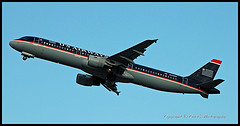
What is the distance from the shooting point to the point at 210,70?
174 feet

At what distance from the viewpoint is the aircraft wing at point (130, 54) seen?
42.8 meters

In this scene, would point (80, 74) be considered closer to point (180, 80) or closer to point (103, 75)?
point (103, 75)

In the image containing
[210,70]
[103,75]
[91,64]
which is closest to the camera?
[91,64]

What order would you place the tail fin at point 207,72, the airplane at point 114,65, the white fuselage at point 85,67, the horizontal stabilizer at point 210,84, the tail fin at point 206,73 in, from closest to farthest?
1. the airplane at point 114,65
2. the white fuselage at point 85,67
3. the horizontal stabilizer at point 210,84
4. the tail fin at point 206,73
5. the tail fin at point 207,72

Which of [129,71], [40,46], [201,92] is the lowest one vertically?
[201,92]

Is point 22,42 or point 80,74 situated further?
point 80,74

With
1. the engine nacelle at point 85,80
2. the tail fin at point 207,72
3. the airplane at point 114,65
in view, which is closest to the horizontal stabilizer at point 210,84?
the airplane at point 114,65

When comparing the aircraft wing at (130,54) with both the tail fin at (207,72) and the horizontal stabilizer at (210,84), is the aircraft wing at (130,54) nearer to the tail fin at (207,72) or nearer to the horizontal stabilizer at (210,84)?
the horizontal stabilizer at (210,84)

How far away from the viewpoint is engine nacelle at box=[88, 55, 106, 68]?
4472 centimetres

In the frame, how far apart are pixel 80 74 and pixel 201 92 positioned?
61.8 ft

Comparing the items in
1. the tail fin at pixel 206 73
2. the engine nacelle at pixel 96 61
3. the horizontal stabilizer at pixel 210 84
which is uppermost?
the engine nacelle at pixel 96 61

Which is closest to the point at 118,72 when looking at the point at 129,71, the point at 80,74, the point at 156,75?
the point at 129,71

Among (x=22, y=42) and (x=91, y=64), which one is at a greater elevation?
(x=22, y=42)

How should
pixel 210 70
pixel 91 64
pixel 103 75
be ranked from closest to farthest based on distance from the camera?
pixel 91 64 → pixel 103 75 → pixel 210 70
